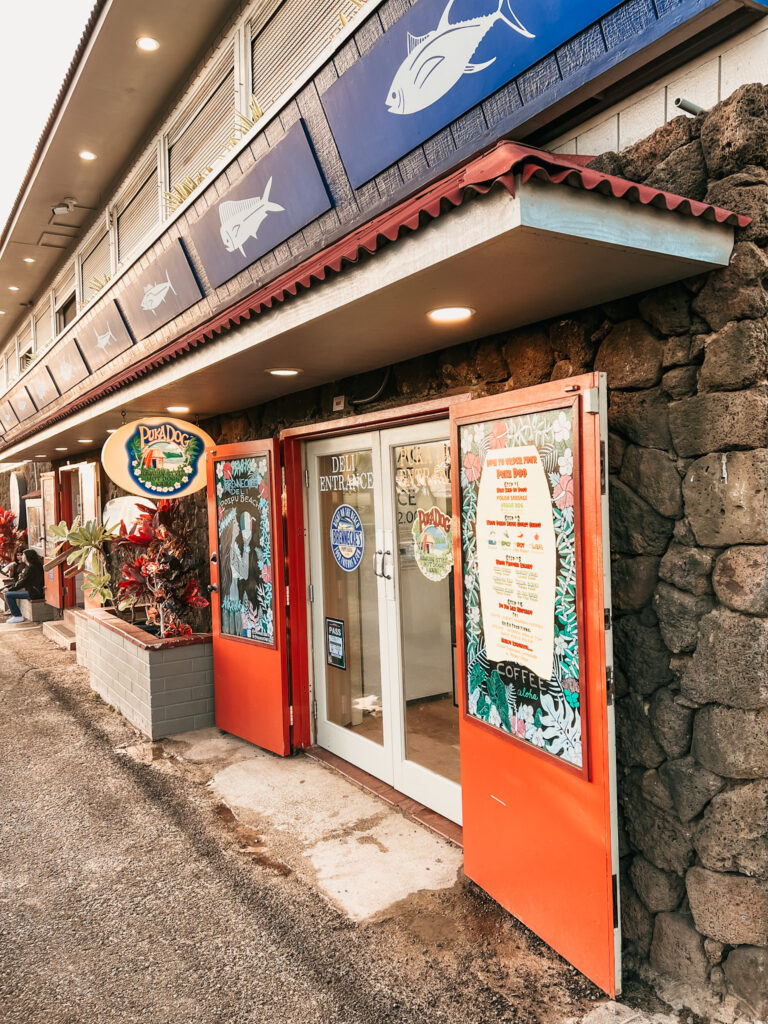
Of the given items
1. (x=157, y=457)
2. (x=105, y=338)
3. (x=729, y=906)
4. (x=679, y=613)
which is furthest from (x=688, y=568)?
(x=105, y=338)

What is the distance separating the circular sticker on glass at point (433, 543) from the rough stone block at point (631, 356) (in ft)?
4.77

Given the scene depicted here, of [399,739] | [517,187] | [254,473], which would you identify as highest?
[517,187]

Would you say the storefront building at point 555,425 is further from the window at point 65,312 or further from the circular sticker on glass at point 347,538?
the window at point 65,312

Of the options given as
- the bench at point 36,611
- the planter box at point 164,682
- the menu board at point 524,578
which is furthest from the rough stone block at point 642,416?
the bench at point 36,611

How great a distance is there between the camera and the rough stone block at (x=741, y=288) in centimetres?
268

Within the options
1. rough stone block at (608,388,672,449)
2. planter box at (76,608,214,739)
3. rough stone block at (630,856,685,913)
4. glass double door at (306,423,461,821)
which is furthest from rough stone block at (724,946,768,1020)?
planter box at (76,608,214,739)

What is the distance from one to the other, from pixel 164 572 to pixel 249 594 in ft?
3.64

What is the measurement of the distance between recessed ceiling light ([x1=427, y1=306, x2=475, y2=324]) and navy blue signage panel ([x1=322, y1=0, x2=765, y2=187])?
1018mm

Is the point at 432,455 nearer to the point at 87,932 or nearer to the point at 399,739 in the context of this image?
the point at 399,739

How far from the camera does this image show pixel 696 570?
9.26 feet

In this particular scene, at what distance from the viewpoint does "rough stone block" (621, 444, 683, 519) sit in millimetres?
2895

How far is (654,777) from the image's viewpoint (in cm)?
299

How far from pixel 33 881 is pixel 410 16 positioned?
5.00m

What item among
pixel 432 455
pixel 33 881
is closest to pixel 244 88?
pixel 432 455
